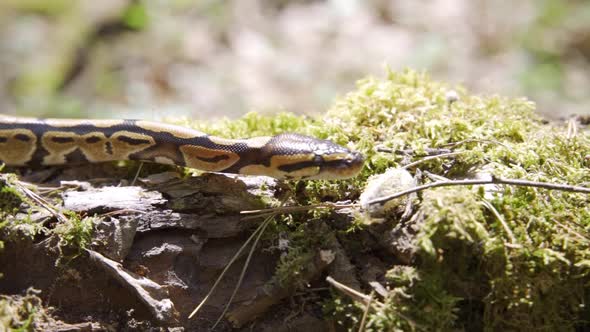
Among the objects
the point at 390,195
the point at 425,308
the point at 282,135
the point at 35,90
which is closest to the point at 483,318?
the point at 425,308

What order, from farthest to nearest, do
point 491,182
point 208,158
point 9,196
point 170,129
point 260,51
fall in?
point 260,51 → point 170,129 → point 208,158 → point 9,196 → point 491,182

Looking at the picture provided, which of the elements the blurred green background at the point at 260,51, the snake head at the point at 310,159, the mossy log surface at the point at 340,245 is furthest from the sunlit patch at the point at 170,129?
the blurred green background at the point at 260,51

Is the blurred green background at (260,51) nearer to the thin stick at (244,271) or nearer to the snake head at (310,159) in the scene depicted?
the snake head at (310,159)

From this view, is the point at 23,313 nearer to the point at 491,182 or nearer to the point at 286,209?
the point at 286,209

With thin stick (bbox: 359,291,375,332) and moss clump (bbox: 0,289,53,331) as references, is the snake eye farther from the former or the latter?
moss clump (bbox: 0,289,53,331)

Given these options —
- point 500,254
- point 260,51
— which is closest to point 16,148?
point 500,254

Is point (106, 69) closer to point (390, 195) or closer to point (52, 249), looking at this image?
point (52, 249)
